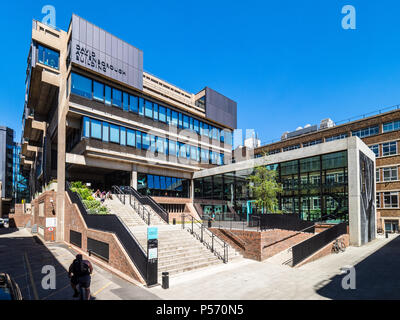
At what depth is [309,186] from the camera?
1024 inches

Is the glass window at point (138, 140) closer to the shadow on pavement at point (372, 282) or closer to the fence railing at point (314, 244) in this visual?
the fence railing at point (314, 244)

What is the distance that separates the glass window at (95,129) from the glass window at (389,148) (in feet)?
121

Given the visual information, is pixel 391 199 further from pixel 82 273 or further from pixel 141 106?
pixel 82 273

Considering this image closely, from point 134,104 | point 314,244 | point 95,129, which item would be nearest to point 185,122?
point 134,104

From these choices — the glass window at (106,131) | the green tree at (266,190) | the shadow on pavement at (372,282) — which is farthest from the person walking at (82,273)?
the glass window at (106,131)

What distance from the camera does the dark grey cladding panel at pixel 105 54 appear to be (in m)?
25.6

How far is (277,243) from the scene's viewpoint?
17.8m

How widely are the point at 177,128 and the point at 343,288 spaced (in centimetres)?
2834

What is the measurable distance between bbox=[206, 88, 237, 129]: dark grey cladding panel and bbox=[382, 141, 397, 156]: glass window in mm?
21512

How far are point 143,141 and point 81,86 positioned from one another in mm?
8744

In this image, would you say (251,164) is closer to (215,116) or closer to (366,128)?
(215,116)

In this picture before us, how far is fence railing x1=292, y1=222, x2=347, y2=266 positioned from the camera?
14.7m

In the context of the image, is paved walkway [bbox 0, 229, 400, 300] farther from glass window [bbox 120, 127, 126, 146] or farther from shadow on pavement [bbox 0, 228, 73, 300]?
glass window [bbox 120, 127, 126, 146]

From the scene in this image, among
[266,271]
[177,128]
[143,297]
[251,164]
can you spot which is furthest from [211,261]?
[177,128]
